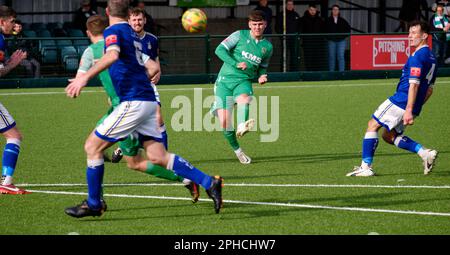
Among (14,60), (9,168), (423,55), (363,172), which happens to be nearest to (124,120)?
(9,168)

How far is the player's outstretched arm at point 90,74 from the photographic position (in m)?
7.51

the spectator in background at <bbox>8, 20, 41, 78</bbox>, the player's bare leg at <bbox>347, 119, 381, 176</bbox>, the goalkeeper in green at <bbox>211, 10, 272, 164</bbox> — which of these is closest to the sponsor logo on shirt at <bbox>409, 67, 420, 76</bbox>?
the player's bare leg at <bbox>347, 119, 381, 176</bbox>

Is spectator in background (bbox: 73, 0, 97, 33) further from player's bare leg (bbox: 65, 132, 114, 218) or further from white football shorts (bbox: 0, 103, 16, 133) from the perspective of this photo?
player's bare leg (bbox: 65, 132, 114, 218)

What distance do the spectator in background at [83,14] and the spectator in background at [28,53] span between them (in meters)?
2.50

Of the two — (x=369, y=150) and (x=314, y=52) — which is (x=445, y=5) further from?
(x=369, y=150)

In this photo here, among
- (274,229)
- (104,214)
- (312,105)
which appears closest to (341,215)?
(274,229)

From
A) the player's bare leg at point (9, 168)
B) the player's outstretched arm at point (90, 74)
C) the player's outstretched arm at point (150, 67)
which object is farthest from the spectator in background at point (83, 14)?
the player's outstretched arm at point (90, 74)

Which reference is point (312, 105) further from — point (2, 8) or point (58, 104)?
point (2, 8)

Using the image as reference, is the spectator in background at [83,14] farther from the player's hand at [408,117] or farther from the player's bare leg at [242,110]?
the player's hand at [408,117]

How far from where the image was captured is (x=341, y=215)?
8.59 meters

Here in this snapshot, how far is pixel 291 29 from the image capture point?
28.0 meters

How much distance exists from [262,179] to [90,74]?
155 inches

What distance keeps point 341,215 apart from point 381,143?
629 centimetres
